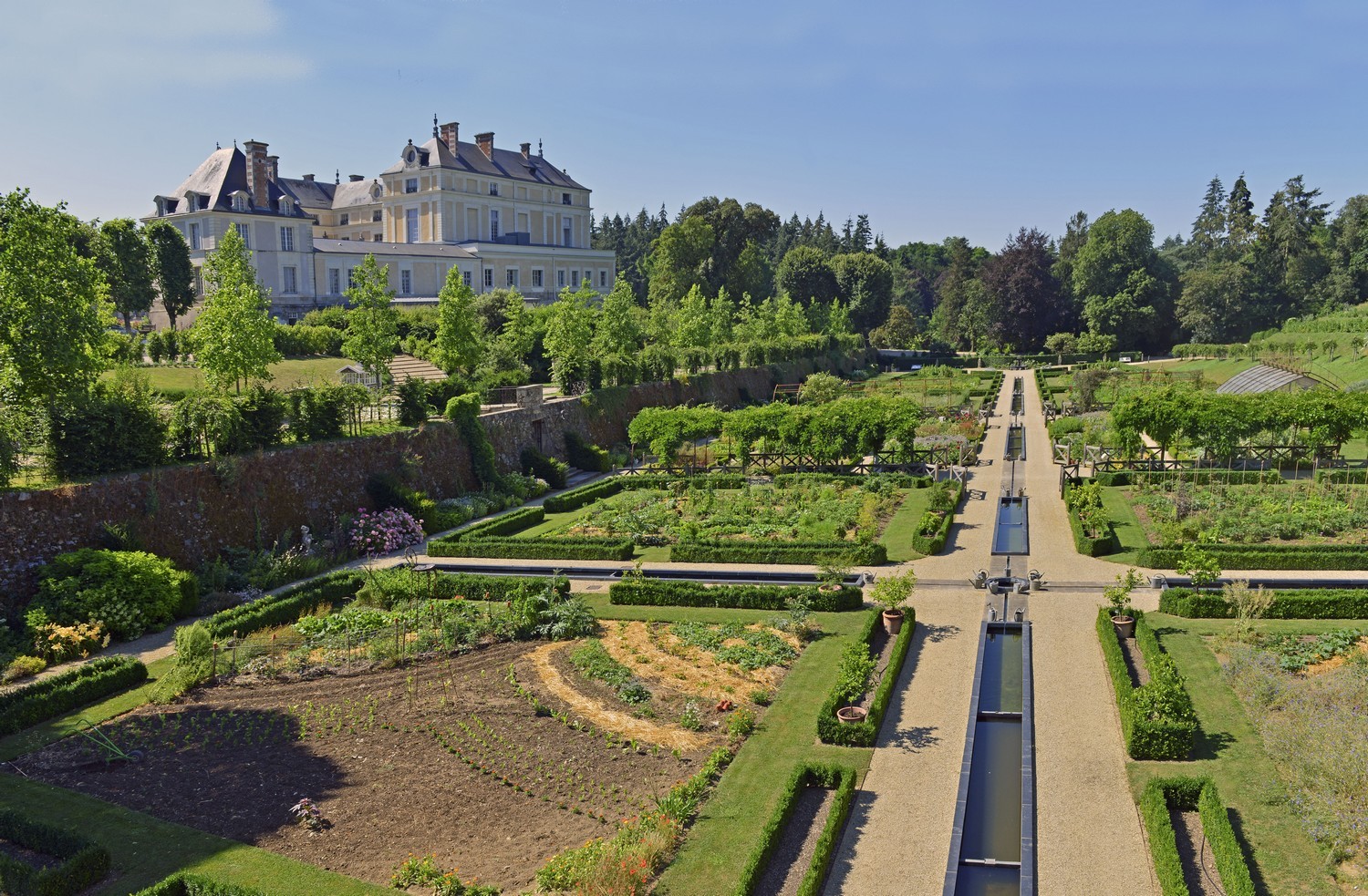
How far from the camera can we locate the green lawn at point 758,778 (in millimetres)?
11109

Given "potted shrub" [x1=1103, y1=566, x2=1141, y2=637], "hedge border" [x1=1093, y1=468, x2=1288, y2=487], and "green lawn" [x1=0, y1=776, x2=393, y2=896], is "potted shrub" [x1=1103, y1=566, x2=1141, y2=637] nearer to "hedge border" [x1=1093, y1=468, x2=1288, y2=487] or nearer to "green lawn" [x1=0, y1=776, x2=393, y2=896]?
"hedge border" [x1=1093, y1=468, x2=1288, y2=487]

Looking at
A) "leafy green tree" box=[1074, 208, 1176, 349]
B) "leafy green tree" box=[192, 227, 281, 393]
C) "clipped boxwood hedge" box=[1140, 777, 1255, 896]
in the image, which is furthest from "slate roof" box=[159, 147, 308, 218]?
"leafy green tree" box=[1074, 208, 1176, 349]

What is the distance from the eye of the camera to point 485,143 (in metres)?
78.9

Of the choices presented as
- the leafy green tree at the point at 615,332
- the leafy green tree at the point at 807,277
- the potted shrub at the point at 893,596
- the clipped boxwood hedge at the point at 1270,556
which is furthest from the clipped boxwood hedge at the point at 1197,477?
the leafy green tree at the point at 807,277

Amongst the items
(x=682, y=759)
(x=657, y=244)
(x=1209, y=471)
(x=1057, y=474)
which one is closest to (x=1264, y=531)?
(x=1209, y=471)

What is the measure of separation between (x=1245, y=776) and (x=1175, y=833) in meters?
2.03

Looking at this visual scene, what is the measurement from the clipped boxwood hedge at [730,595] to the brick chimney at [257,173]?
155ft

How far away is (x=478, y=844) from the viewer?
11.7m

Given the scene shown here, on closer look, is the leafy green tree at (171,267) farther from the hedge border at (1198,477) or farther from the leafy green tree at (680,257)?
the hedge border at (1198,477)

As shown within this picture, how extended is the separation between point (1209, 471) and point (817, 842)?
24.1 meters

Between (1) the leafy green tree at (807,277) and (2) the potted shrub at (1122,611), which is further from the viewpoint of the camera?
(1) the leafy green tree at (807,277)

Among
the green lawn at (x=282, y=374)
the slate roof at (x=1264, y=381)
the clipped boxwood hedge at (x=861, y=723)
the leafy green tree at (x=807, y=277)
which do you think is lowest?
the clipped boxwood hedge at (x=861, y=723)

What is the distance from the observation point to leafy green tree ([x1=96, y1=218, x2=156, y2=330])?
47.5 m

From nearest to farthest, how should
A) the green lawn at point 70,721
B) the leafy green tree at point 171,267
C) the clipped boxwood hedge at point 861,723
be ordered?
the clipped boxwood hedge at point 861,723 → the green lawn at point 70,721 → the leafy green tree at point 171,267
